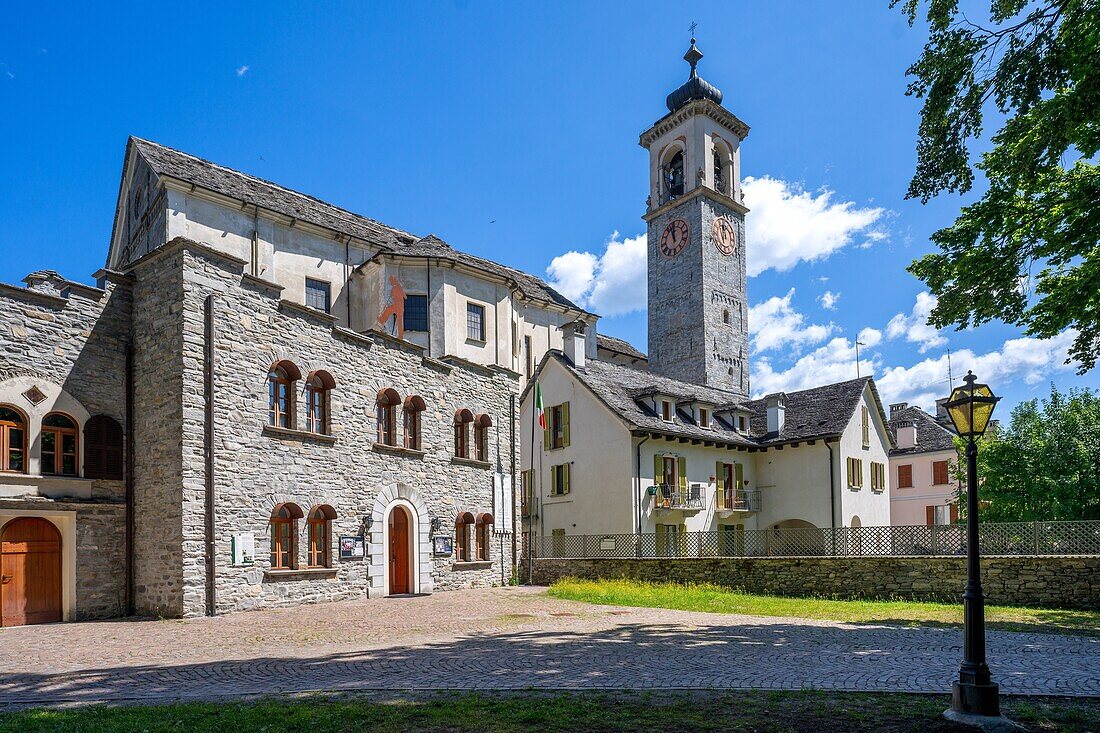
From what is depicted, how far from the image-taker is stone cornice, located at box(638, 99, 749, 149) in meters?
57.5

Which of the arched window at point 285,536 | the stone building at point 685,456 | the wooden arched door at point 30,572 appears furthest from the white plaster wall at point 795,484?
the wooden arched door at point 30,572

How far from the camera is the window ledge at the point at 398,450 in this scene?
920 inches

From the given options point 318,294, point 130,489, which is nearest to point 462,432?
point 318,294

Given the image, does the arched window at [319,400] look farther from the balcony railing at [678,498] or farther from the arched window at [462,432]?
the balcony railing at [678,498]

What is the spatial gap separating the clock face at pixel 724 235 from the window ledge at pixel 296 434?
41.5 m

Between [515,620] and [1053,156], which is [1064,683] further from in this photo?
[515,620]

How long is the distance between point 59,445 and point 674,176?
4964cm

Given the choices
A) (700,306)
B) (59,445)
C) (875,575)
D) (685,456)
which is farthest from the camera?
(700,306)

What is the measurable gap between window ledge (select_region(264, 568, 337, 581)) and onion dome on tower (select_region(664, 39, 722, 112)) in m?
47.9

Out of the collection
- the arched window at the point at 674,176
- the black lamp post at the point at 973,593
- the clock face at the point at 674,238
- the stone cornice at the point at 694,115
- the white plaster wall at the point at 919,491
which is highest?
the stone cornice at the point at 694,115

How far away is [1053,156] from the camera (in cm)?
1202

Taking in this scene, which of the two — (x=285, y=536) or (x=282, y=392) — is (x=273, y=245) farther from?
(x=285, y=536)

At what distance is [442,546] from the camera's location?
2494 cm

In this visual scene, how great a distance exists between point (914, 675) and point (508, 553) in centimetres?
1874
